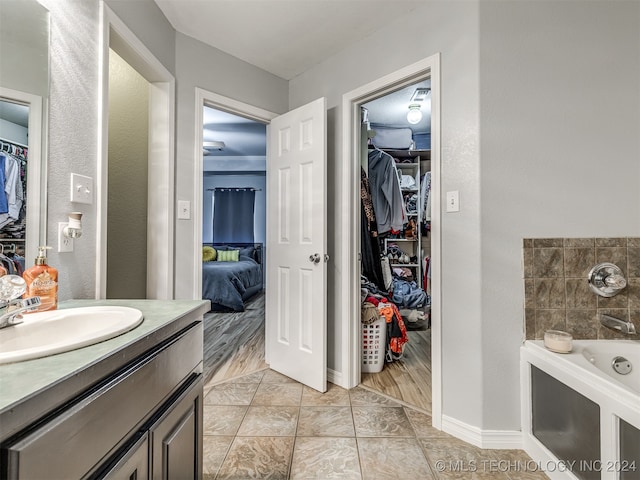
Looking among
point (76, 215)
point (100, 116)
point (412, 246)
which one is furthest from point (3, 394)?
point (412, 246)

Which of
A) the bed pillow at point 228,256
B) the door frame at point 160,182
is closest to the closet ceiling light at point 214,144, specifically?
the bed pillow at point 228,256

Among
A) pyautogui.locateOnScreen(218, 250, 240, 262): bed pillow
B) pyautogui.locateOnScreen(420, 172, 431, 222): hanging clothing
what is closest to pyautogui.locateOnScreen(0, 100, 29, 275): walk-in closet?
pyautogui.locateOnScreen(420, 172, 431, 222): hanging clothing

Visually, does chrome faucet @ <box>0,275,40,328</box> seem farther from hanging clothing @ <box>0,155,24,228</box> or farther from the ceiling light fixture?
the ceiling light fixture

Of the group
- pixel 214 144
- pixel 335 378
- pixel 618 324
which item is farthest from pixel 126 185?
pixel 214 144

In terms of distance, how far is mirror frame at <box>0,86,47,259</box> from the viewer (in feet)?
3.41

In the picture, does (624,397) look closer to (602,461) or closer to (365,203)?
(602,461)

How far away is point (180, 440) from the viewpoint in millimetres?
917

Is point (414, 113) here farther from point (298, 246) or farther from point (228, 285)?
point (228, 285)

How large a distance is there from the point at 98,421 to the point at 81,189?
104 cm

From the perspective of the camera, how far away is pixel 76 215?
1.16 metres

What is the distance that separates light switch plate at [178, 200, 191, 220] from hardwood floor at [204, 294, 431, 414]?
1.21 meters

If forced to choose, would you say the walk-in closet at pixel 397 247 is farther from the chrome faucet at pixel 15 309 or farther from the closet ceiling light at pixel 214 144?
the closet ceiling light at pixel 214 144

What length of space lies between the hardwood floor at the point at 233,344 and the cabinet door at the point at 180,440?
53.3 inches

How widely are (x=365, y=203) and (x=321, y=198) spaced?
754mm
